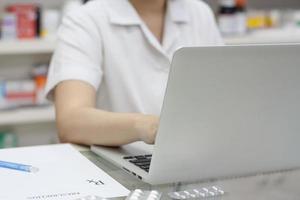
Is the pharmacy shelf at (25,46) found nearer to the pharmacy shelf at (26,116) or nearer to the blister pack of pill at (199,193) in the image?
the pharmacy shelf at (26,116)

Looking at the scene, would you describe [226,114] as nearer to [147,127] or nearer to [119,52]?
[147,127]

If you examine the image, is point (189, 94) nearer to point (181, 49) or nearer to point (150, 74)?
point (181, 49)

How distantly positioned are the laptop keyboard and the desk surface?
0.09 feet

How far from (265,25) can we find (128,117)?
182 cm

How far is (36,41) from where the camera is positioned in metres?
2.31

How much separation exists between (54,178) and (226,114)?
28 cm

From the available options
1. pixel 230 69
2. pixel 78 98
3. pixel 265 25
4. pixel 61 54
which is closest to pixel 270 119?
pixel 230 69

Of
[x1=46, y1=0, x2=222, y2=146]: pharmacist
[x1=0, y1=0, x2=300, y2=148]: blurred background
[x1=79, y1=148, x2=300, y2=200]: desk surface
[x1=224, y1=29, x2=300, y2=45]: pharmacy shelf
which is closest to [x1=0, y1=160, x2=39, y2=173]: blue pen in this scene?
[x1=79, y1=148, x2=300, y2=200]: desk surface

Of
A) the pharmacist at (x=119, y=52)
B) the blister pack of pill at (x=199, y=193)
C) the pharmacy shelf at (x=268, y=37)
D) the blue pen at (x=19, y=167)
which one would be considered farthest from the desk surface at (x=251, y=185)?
the pharmacy shelf at (x=268, y=37)

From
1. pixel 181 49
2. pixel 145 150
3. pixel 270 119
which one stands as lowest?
pixel 145 150

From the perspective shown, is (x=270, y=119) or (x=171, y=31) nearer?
(x=270, y=119)

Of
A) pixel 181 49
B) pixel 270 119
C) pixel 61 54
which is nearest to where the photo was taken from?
pixel 181 49

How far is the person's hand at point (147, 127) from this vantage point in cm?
97

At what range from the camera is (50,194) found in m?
0.81
